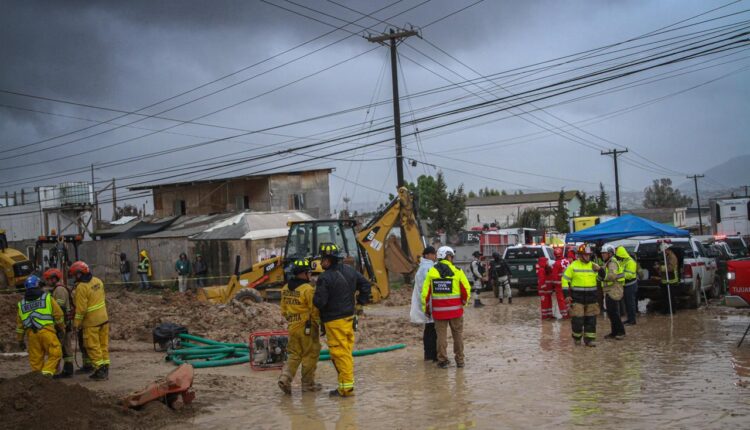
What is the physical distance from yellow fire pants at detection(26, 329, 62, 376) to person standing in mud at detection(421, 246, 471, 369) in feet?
18.5

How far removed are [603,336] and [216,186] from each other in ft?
107

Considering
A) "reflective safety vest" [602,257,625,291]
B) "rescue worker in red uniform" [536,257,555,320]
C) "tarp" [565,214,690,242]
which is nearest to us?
"reflective safety vest" [602,257,625,291]

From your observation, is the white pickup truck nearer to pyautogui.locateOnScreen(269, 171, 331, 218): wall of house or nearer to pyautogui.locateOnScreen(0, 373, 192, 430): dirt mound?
pyautogui.locateOnScreen(0, 373, 192, 430): dirt mound

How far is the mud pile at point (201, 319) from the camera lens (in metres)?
14.6

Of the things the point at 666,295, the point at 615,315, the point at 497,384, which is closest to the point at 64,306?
the point at 497,384

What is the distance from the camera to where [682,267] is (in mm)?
17719

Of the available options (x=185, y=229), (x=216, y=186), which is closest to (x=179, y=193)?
(x=216, y=186)

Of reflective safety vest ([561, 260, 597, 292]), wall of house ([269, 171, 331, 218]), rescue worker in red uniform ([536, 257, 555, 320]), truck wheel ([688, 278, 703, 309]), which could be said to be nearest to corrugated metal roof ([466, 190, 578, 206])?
wall of house ([269, 171, 331, 218])

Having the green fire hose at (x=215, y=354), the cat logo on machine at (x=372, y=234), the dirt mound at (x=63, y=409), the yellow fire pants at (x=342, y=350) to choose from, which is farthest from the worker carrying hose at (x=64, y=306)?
the cat logo on machine at (x=372, y=234)

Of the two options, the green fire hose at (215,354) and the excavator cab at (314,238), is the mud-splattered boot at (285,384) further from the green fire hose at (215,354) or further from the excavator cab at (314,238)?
the excavator cab at (314,238)

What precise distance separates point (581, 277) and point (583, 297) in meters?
0.38

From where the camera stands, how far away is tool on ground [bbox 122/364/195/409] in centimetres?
793

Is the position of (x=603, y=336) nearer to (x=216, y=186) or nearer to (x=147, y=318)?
(x=147, y=318)

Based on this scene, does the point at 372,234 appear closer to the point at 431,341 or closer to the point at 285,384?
the point at 431,341
